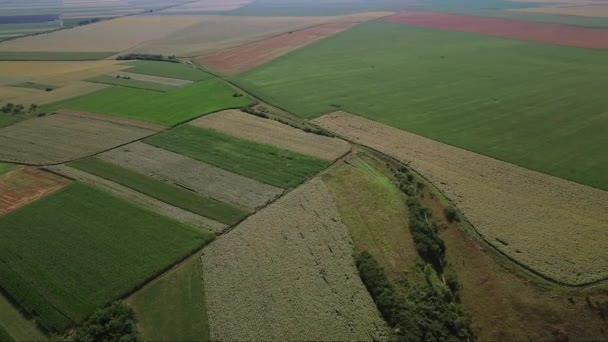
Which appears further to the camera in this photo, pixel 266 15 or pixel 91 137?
pixel 266 15

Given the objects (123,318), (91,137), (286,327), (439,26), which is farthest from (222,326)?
(439,26)

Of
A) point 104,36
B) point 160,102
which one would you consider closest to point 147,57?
point 160,102

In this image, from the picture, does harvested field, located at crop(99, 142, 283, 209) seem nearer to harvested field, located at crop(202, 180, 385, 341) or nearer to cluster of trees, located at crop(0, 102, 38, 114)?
harvested field, located at crop(202, 180, 385, 341)

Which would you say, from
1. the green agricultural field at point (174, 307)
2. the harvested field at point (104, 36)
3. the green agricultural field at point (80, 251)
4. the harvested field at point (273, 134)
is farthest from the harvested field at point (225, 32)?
the green agricultural field at point (174, 307)

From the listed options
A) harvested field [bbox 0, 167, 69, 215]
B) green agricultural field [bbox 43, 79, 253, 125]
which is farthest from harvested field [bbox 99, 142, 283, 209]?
green agricultural field [bbox 43, 79, 253, 125]

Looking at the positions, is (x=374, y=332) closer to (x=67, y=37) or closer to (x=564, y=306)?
(x=564, y=306)

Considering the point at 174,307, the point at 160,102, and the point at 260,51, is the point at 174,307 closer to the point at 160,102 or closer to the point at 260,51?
the point at 160,102
